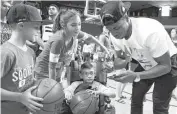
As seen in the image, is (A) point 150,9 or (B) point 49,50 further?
(A) point 150,9

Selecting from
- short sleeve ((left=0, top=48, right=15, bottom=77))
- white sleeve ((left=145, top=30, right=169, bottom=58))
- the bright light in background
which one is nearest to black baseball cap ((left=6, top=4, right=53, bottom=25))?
short sleeve ((left=0, top=48, right=15, bottom=77))

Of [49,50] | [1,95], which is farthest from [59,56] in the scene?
[1,95]

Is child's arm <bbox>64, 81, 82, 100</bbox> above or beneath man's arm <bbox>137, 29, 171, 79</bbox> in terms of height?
beneath

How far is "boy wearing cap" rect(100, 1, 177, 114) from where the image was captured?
6.45ft

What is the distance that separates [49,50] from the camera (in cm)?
265

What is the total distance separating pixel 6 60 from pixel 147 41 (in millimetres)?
1162

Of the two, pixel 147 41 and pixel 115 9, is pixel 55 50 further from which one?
pixel 147 41

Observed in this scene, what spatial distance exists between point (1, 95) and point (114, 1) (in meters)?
1.23

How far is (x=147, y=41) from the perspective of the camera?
2010mm

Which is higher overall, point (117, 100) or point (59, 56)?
point (59, 56)

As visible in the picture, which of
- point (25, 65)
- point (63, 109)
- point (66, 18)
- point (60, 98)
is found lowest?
point (63, 109)

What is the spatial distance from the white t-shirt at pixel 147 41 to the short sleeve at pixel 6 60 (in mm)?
1060

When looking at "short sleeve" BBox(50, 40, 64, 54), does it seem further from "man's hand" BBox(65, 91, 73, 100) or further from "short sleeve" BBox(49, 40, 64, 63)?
"man's hand" BBox(65, 91, 73, 100)

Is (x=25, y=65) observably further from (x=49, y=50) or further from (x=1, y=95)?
(x=49, y=50)
